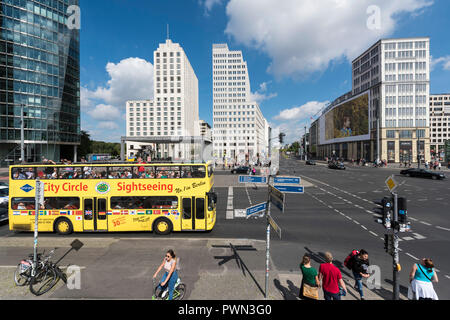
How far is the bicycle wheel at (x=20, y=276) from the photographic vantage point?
229 inches

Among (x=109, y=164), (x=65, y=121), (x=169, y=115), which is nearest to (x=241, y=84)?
(x=169, y=115)

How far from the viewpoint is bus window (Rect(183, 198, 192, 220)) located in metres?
9.91

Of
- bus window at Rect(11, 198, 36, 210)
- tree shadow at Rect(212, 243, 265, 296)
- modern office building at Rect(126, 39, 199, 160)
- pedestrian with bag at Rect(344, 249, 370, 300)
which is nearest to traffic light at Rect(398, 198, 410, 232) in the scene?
pedestrian with bag at Rect(344, 249, 370, 300)

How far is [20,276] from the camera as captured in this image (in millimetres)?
6105

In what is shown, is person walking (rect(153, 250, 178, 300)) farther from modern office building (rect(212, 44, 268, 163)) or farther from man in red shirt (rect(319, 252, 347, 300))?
modern office building (rect(212, 44, 268, 163))

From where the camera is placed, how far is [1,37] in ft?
147

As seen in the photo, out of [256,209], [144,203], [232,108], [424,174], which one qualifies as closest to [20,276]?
[144,203]

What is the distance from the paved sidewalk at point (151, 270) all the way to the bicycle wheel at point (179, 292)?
0.19 metres

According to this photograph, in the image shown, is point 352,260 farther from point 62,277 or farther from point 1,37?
point 1,37

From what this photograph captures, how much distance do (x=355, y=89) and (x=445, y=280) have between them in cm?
9566

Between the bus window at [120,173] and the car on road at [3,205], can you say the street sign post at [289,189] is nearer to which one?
the bus window at [120,173]

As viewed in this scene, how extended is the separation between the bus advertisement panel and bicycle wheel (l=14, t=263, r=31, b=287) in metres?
79.2

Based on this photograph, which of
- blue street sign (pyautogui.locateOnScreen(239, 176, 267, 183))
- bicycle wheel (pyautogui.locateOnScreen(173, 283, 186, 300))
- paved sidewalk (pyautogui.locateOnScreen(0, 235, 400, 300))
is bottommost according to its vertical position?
paved sidewalk (pyautogui.locateOnScreen(0, 235, 400, 300))

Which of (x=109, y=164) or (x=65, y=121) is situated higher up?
(x=65, y=121)
